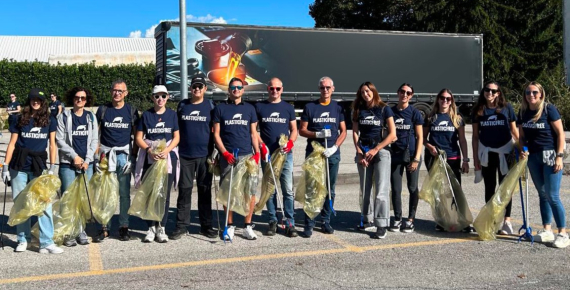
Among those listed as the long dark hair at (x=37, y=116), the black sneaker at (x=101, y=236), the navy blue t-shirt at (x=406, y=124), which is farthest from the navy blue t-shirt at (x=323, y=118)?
the long dark hair at (x=37, y=116)

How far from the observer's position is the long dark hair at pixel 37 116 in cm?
607

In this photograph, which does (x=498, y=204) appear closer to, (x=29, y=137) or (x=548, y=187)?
(x=548, y=187)

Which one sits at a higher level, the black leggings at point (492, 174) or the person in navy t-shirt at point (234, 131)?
the person in navy t-shirt at point (234, 131)

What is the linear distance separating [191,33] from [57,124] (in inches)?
567

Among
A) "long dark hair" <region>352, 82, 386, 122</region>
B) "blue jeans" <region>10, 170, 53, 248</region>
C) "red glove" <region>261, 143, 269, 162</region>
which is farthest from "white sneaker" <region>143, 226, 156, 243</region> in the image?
"long dark hair" <region>352, 82, 386, 122</region>

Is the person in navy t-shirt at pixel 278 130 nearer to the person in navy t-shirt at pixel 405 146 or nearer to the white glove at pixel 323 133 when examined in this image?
the white glove at pixel 323 133

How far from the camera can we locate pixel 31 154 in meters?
6.07

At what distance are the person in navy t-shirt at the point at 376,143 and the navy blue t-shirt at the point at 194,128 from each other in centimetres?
165

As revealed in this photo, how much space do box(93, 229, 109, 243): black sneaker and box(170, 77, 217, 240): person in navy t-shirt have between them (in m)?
0.73

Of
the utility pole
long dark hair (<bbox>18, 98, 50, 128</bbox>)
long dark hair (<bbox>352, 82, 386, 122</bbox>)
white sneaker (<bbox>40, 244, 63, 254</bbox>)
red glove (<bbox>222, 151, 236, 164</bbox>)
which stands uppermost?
the utility pole

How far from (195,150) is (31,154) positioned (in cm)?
169

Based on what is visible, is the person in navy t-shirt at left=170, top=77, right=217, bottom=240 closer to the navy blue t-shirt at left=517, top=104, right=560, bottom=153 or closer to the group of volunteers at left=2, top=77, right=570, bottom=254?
the group of volunteers at left=2, top=77, right=570, bottom=254

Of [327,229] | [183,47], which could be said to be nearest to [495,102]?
[327,229]

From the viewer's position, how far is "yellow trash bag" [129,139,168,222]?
6.47m
